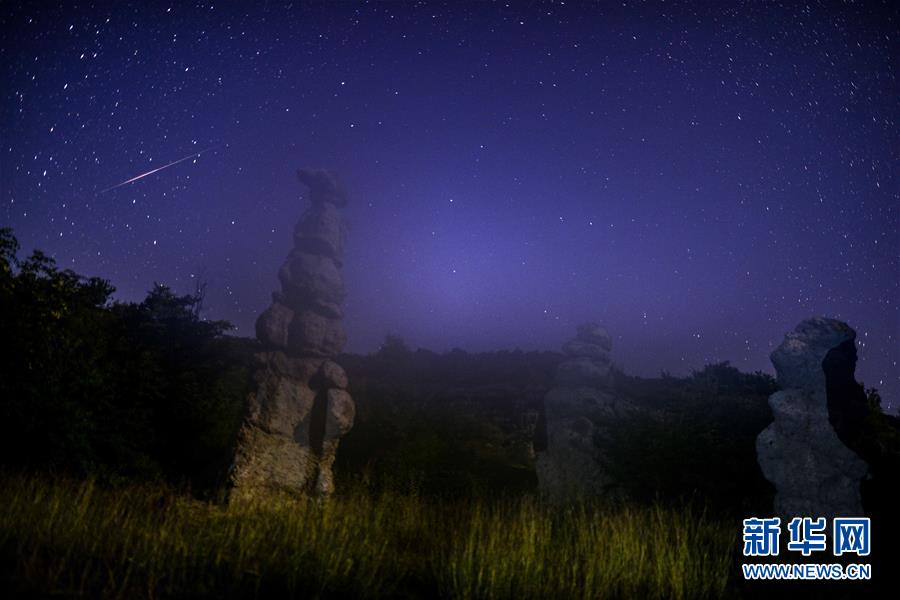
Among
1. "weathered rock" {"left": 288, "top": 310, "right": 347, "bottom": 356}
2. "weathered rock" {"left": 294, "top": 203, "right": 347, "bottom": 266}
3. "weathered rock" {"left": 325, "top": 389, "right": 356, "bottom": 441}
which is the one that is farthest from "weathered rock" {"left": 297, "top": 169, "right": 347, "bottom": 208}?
"weathered rock" {"left": 325, "top": 389, "right": 356, "bottom": 441}

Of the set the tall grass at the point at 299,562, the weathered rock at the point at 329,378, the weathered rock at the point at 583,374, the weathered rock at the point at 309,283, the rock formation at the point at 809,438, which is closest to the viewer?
the tall grass at the point at 299,562

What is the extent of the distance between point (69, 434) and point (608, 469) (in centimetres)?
1280

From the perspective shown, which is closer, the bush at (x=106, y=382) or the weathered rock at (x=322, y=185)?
the bush at (x=106, y=382)

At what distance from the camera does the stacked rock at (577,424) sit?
12.6 meters

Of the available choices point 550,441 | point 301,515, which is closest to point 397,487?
point 550,441

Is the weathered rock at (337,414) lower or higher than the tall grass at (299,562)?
higher

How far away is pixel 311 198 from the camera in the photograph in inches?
641

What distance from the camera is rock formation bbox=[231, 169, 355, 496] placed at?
1274 cm

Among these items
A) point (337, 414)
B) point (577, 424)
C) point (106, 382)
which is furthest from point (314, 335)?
point (577, 424)

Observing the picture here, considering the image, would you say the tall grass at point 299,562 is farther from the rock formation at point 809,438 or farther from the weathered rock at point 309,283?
the weathered rock at point 309,283

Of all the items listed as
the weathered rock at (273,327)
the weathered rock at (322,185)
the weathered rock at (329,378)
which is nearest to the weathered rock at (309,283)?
the weathered rock at (273,327)

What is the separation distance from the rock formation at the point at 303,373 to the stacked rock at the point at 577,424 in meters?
5.92

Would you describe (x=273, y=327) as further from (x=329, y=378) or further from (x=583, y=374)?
(x=583, y=374)

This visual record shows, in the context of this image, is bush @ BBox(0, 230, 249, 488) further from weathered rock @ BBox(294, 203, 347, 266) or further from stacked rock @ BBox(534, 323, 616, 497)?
stacked rock @ BBox(534, 323, 616, 497)
